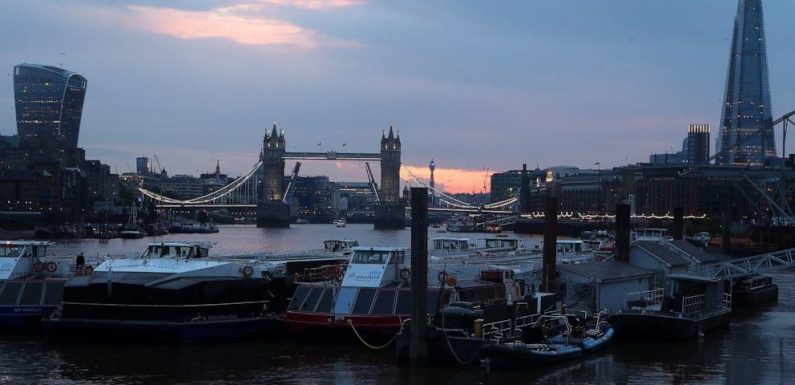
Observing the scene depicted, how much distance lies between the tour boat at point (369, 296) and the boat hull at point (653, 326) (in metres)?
4.30

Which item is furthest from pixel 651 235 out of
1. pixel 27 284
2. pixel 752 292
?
pixel 27 284

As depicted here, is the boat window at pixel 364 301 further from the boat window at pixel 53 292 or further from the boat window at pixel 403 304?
the boat window at pixel 53 292

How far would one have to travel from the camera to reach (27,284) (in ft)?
123

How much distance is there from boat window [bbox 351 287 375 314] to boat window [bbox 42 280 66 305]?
388 inches

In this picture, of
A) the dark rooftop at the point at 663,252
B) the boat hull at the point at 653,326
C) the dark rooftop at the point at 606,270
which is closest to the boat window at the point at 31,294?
the dark rooftop at the point at 606,270

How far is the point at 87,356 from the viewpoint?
33.0m

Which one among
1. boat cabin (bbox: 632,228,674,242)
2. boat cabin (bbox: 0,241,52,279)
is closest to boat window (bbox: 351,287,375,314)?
boat cabin (bbox: 0,241,52,279)

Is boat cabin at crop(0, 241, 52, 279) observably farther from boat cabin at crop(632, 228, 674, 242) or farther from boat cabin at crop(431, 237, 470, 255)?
boat cabin at crop(632, 228, 674, 242)

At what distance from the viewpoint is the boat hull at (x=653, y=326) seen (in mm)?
37062

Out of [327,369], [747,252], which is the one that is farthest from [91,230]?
[327,369]

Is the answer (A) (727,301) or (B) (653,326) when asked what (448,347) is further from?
(A) (727,301)

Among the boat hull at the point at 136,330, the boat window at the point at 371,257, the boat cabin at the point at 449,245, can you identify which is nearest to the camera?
the boat hull at the point at 136,330

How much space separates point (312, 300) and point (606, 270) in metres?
12.0

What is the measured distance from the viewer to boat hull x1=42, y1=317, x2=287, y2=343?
34.2m
